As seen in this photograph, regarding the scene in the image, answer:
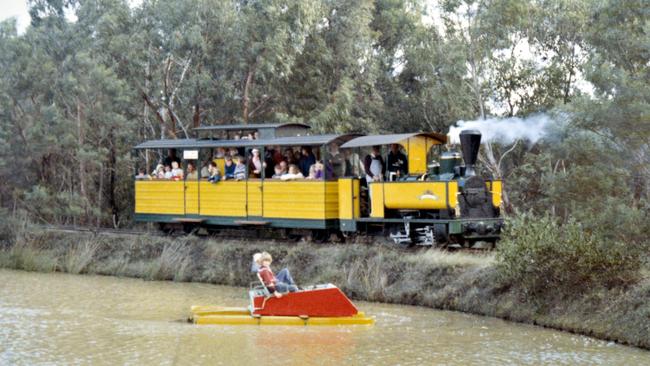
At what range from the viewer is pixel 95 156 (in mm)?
33688

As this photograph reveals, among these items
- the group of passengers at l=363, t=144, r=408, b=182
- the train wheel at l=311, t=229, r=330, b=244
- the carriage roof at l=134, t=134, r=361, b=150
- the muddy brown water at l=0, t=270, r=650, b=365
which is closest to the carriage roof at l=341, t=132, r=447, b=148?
the group of passengers at l=363, t=144, r=408, b=182

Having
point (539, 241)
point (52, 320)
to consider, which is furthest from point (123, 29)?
point (539, 241)

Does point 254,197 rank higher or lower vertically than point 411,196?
higher

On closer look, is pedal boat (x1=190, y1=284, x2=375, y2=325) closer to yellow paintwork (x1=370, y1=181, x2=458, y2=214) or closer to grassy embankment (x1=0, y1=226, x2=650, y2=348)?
grassy embankment (x1=0, y1=226, x2=650, y2=348)

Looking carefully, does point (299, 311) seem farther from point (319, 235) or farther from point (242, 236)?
point (242, 236)

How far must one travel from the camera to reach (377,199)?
2320 cm

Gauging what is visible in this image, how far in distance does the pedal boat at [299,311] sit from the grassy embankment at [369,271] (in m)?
2.84

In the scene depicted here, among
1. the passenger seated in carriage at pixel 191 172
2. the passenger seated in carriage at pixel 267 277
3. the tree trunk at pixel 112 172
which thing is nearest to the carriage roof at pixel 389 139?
the passenger seated in carriage at pixel 191 172

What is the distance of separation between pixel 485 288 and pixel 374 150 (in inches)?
228

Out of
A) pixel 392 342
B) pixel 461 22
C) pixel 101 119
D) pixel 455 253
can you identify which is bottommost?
pixel 392 342

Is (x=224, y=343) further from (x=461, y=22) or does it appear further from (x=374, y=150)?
(x=461, y=22)

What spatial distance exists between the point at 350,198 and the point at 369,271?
2744 millimetres

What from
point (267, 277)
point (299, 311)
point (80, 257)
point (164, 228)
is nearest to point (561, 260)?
point (299, 311)

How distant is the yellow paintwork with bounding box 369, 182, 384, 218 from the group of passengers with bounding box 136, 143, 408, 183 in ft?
1.00
